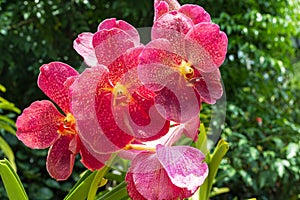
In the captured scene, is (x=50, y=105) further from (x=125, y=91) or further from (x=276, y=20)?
(x=276, y=20)

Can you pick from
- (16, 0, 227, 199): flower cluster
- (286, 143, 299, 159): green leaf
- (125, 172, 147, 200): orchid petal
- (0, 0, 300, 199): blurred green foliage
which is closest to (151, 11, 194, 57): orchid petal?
(16, 0, 227, 199): flower cluster

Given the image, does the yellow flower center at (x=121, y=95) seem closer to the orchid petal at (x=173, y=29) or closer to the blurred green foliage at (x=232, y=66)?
the orchid petal at (x=173, y=29)

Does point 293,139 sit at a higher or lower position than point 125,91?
lower

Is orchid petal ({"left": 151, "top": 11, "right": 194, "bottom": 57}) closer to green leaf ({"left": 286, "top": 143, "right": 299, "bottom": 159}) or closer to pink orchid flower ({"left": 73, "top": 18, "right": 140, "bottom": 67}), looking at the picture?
pink orchid flower ({"left": 73, "top": 18, "right": 140, "bottom": 67})

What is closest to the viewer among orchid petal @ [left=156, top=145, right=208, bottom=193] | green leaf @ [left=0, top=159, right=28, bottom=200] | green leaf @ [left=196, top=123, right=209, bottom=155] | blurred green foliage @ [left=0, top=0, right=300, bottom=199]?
orchid petal @ [left=156, top=145, right=208, bottom=193]

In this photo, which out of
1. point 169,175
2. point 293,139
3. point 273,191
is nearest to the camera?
point 169,175

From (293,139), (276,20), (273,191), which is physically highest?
(276,20)

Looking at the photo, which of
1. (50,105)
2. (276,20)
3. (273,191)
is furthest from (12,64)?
(50,105)
